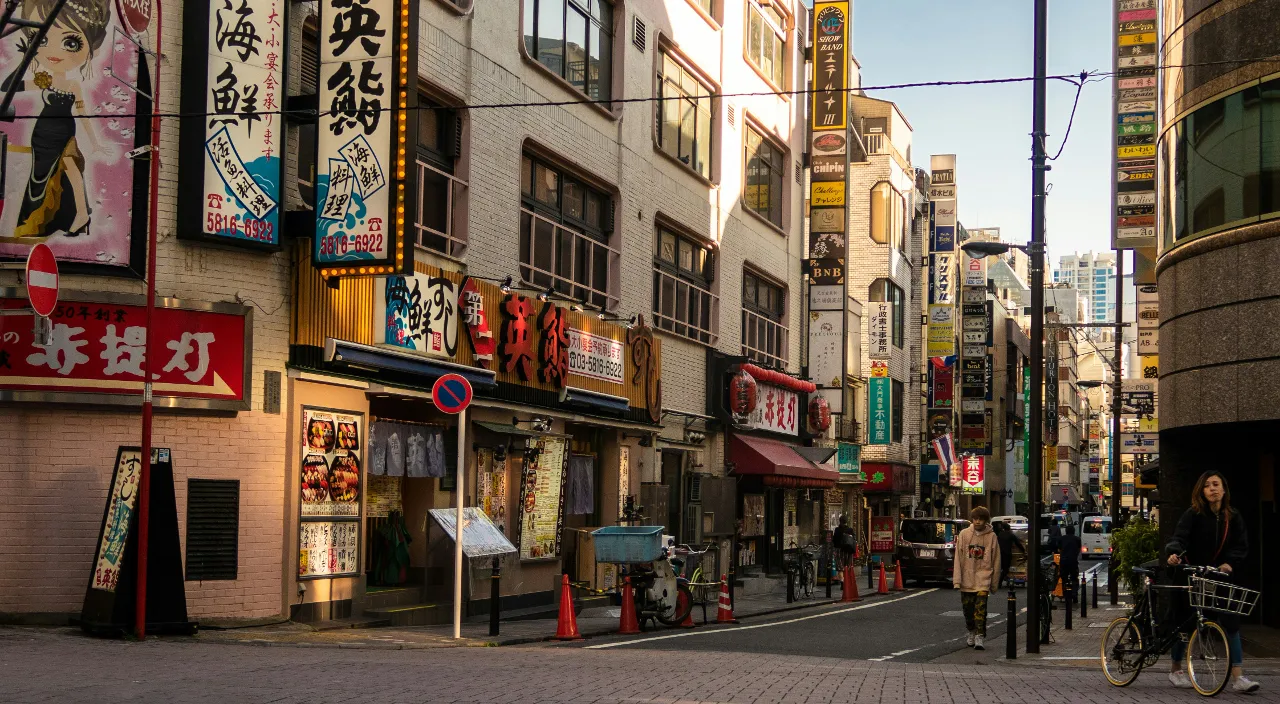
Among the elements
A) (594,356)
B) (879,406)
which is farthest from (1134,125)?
(879,406)

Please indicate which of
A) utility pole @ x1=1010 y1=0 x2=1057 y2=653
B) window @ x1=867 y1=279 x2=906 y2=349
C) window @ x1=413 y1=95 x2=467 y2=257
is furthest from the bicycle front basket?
window @ x1=867 y1=279 x2=906 y2=349

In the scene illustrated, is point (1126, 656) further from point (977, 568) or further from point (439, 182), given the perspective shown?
point (439, 182)

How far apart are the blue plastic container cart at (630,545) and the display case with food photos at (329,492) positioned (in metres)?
3.86

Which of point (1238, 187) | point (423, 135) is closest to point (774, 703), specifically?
point (1238, 187)

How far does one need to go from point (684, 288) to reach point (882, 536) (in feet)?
49.6

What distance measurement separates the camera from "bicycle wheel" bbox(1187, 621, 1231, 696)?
12656mm

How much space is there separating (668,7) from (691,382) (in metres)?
8.80

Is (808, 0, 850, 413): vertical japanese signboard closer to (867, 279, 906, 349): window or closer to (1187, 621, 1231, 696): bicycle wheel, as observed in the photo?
(867, 279, 906, 349): window

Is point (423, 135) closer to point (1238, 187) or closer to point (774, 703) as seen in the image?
point (1238, 187)

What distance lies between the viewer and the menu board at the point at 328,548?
19.3 meters

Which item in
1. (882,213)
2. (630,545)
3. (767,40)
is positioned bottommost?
(630,545)

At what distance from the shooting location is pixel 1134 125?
26.0 m

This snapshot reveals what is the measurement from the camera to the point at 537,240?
26953 mm

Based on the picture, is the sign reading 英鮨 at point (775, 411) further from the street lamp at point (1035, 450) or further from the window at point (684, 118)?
the street lamp at point (1035, 450)
